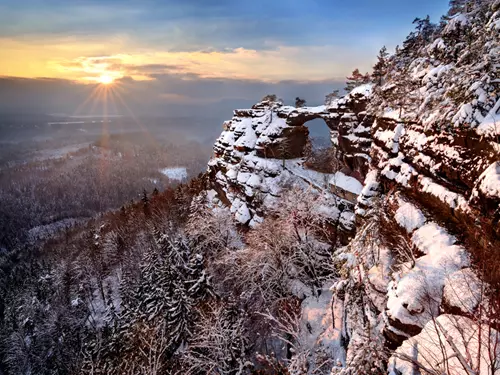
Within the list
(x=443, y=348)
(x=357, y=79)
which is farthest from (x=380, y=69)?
(x=443, y=348)

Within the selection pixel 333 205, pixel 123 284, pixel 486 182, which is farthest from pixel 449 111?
pixel 123 284

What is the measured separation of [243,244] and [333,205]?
12.2 metres

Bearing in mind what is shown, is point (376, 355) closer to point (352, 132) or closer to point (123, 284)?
point (352, 132)

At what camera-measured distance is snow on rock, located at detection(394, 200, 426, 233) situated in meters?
12.4

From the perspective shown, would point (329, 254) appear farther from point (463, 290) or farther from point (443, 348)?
point (443, 348)

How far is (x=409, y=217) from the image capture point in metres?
12.9

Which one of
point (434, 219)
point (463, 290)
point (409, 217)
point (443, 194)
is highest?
point (443, 194)

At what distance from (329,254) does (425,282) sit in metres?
14.8

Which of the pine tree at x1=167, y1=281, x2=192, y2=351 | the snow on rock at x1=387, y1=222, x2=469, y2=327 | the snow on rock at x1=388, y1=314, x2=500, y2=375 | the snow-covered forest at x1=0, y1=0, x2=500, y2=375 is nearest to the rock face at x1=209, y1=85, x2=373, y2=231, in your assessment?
the snow-covered forest at x1=0, y1=0, x2=500, y2=375

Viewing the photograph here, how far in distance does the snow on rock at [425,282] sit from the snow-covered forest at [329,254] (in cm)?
5

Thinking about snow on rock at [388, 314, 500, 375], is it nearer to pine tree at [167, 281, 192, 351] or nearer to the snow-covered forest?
the snow-covered forest

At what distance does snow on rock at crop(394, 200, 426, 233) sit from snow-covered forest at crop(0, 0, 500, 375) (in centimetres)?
7

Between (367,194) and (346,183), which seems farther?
(346,183)

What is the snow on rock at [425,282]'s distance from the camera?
9.03 metres
